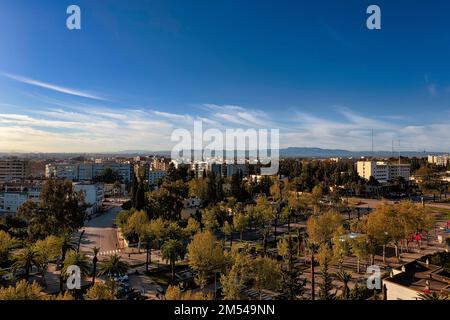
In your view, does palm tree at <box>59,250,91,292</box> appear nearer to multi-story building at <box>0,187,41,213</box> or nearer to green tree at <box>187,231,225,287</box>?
green tree at <box>187,231,225,287</box>

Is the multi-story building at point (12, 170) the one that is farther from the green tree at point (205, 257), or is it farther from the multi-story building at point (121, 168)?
the green tree at point (205, 257)

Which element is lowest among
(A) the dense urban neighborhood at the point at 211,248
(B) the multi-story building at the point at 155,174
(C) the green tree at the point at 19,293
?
(A) the dense urban neighborhood at the point at 211,248

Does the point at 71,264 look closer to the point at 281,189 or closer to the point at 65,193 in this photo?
the point at 65,193

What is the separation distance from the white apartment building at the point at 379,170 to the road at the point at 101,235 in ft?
160

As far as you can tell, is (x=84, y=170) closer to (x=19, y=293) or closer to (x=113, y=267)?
(x=113, y=267)

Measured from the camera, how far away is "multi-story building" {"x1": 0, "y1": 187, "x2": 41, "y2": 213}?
41.8 m

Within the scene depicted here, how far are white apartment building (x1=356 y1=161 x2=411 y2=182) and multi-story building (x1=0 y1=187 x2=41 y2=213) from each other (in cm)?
5568

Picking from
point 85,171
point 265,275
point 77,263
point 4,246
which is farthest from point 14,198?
point 265,275

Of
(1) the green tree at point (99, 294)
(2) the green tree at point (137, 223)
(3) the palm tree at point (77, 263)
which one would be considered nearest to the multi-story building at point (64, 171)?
(2) the green tree at point (137, 223)

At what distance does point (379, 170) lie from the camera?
7106 centimetres

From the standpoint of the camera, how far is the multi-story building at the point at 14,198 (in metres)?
41.8

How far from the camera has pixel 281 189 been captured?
47844 mm
